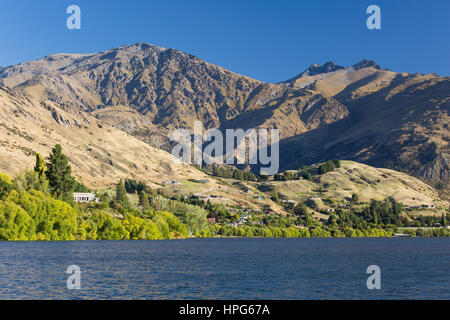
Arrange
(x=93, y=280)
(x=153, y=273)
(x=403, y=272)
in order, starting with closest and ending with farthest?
(x=93, y=280)
(x=153, y=273)
(x=403, y=272)

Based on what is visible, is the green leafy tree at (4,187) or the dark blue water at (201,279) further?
the green leafy tree at (4,187)

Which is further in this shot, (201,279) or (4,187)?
(4,187)

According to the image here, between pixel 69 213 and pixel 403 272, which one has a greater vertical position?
pixel 69 213

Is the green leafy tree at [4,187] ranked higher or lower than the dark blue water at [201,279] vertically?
higher

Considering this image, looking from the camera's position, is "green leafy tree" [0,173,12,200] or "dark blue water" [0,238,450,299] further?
"green leafy tree" [0,173,12,200]

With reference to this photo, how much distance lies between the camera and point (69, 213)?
18112 cm

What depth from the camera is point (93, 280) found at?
8612 cm

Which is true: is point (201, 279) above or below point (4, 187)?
below

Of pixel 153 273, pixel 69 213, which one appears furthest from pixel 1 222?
pixel 153 273

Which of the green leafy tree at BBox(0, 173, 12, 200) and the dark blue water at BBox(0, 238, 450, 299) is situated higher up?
the green leafy tree at BBox(0, 173, 12, 200)
